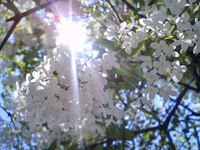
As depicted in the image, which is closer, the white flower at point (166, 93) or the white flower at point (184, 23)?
the white flower at point (184, 23)

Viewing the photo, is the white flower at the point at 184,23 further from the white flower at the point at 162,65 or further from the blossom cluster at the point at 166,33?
the white flower at the point at 162,65

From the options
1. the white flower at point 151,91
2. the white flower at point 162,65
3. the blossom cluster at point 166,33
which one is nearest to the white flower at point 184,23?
the blossom cluster at point 166,33

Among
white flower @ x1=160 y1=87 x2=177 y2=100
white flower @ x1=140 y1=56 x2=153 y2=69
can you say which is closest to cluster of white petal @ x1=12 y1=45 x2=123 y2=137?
white flower @ x1=140 y1=56 x2=153 y2=69

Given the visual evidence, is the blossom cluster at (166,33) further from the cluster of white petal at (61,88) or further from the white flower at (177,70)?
the cluster of white petal at (61,88)

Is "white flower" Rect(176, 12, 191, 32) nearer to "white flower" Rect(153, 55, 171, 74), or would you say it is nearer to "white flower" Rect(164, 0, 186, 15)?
"white flower" Rect(164, 0, 186, 15)

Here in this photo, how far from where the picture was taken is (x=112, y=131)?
1.61m

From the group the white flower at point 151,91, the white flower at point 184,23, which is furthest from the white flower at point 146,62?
the white flower at point 184,23

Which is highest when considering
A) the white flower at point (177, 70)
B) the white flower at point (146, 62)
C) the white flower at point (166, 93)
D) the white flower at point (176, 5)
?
the white flower at point (176, 5)

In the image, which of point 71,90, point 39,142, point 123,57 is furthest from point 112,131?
point 39,142

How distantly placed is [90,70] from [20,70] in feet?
9.46

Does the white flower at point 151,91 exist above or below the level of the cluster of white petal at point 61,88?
below

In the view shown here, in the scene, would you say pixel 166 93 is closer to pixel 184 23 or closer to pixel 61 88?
pixel 184 23

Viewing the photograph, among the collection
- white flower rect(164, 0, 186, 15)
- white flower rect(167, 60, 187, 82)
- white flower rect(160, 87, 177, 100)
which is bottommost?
white flower rect(160, 87, 177, 100)

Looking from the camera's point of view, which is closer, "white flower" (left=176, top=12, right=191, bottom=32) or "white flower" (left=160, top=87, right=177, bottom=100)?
"white flower" (left=176, top=12, right=191, bottom=32)
